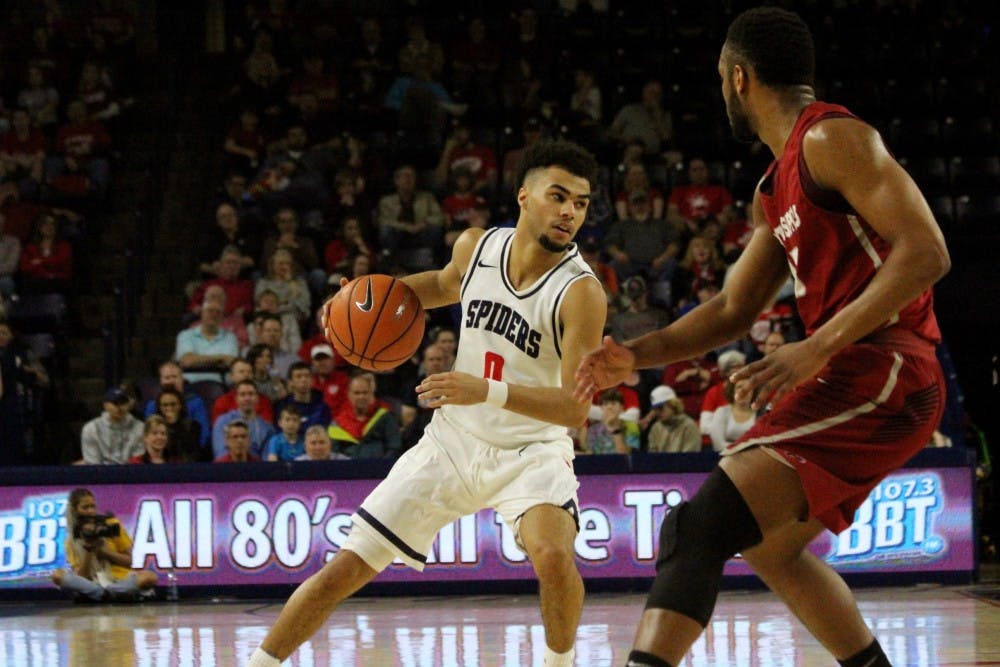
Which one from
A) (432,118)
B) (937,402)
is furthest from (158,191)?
(937,402)

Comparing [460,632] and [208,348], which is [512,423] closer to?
[460,632]

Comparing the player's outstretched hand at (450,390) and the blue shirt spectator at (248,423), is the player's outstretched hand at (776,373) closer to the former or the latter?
the player's outstretched hand at (450,390)

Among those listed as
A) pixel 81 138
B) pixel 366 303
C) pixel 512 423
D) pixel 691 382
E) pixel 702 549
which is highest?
pixel 81 138

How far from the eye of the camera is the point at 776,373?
320 cm

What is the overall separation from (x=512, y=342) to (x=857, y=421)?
1947mm

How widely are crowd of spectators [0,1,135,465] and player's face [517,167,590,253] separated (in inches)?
264

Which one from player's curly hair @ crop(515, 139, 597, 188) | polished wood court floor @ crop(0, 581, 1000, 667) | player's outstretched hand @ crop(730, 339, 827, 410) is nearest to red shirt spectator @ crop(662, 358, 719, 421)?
polished wood court floor @ crop(0, 581, 1000, 667)

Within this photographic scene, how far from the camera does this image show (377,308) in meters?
5.35

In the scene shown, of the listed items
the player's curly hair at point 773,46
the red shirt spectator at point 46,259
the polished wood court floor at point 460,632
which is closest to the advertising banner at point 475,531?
the polished wood court floor at point 460,632

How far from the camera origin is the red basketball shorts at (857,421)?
3564mm

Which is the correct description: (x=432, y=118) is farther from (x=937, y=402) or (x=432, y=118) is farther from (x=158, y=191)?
(x=937, y=402)

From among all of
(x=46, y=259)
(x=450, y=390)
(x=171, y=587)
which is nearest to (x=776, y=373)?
(x=450, y=390)

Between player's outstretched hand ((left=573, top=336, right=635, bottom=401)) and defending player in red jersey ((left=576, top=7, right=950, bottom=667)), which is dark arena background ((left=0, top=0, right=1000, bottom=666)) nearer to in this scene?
defending player in red jersey ((left=576, top=7, right=950, bottom=667))

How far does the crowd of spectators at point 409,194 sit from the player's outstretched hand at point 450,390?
560 centimetres
